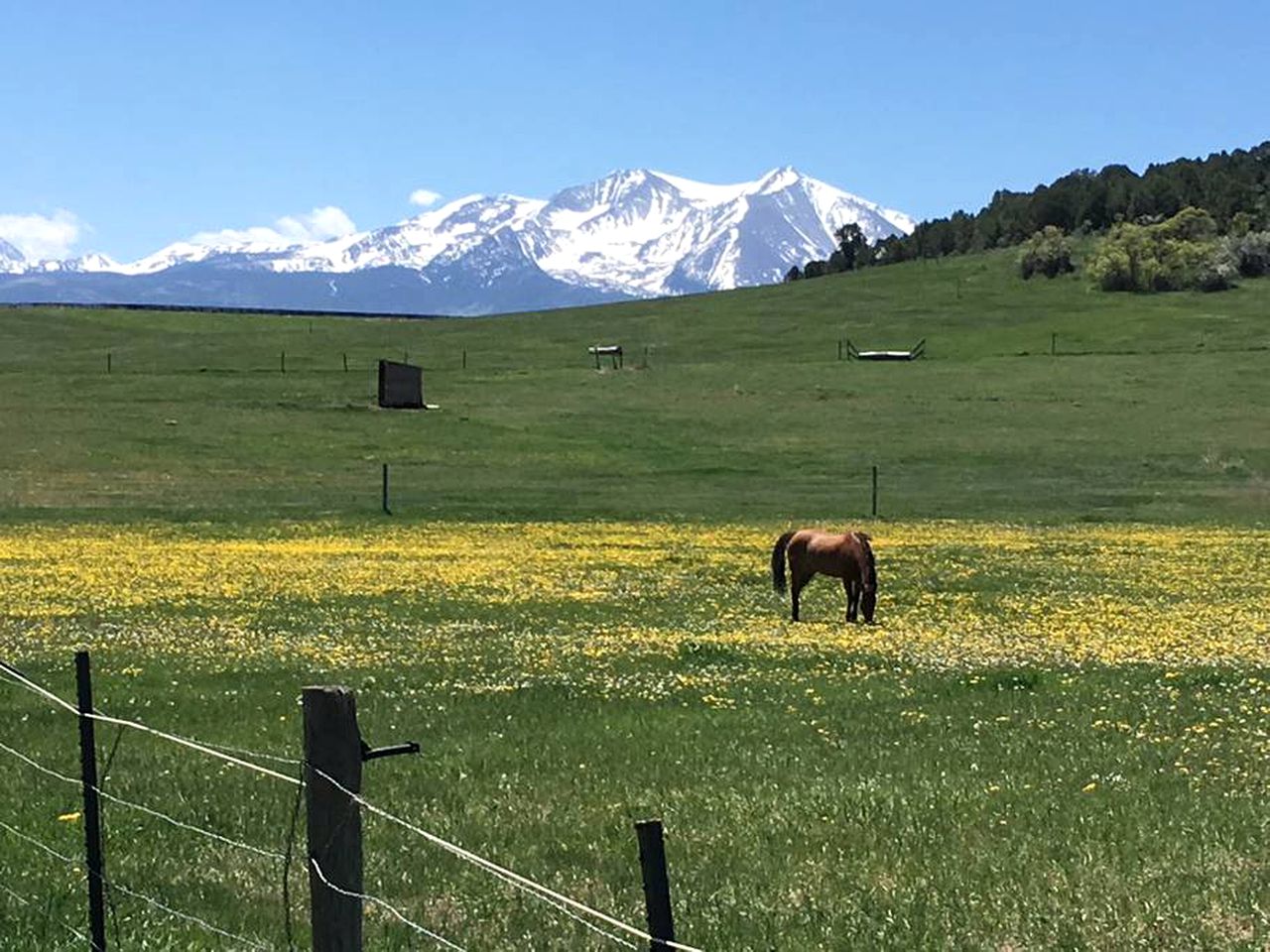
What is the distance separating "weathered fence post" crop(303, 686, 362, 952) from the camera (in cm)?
664

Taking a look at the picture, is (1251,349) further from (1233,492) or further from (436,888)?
Result: (436,888)

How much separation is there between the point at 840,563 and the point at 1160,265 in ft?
557

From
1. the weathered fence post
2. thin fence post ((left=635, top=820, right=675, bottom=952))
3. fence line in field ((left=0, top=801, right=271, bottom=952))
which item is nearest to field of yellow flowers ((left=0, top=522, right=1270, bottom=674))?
fence line in field ((left=0, top=801, right=271, bottom=952))

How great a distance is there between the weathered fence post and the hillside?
148 ft

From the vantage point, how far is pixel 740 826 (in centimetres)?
1155

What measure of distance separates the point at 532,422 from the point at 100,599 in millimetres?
59524

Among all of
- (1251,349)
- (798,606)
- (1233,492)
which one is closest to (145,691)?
(798,606)

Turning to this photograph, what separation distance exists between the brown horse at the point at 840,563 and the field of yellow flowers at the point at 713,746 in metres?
1.21

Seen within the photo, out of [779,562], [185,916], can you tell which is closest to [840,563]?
[779,562]

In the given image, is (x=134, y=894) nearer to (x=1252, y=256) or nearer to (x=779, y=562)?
(x=779, y=562)

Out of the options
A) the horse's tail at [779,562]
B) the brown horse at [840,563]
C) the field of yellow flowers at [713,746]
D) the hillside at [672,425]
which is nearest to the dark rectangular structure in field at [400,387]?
the hillside at [672,425]

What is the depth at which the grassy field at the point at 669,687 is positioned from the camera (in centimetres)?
983

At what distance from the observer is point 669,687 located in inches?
722

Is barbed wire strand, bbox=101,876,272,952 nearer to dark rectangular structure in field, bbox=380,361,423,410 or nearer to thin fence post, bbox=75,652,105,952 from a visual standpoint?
thin fence post, bbox=75,652,105,952
